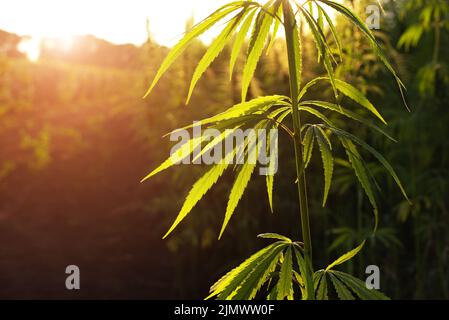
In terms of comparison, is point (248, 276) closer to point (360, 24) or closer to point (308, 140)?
point (308, 140)

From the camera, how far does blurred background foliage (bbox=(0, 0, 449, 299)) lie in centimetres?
358

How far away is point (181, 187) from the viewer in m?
4.06

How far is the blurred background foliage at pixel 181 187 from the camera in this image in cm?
358

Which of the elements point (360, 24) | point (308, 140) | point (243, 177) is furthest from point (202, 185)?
point (360, 24)

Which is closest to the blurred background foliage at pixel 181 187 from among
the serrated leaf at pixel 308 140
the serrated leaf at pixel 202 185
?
the serrated leaf at pixel 308 140

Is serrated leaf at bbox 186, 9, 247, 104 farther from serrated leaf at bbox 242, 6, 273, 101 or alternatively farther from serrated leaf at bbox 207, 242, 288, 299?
serrated leaf at bbox 207, 242, 288, 299

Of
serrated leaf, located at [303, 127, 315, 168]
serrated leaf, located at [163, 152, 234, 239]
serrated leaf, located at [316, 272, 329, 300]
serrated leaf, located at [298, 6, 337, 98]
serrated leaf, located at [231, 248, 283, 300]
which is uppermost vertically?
serrated leaf, located at [298, 6, 337, 98]

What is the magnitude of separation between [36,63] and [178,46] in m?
7.02

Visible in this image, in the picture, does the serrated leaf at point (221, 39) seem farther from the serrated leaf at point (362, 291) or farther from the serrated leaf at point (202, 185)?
the serrated leaf at point (362, 291)

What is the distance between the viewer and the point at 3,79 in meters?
5.31

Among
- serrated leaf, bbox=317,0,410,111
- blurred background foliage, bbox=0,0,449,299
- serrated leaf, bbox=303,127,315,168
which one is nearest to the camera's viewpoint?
serrated leaf, bbox=317,0,410,111

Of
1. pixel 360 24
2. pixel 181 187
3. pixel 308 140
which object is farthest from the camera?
pixel 181 187

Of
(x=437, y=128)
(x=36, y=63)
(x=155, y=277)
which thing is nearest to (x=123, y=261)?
(x=155, y=277)

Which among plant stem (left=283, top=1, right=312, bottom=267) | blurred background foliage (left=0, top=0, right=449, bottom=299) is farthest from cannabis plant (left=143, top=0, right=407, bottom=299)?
blurred background foliage (left=0, top=0, right=449, bottom=299)
